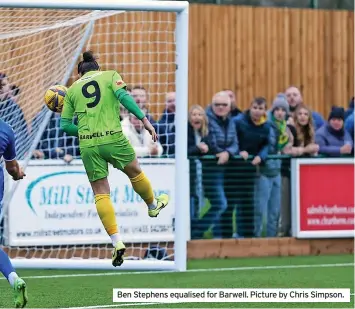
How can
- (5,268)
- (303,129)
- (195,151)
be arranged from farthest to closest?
(303,129) < (195,151) < (5,268)

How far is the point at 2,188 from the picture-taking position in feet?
34.8

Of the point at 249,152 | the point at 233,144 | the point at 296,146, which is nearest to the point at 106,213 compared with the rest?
the point at 233,144

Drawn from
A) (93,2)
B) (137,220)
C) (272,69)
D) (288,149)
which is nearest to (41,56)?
(93,2)

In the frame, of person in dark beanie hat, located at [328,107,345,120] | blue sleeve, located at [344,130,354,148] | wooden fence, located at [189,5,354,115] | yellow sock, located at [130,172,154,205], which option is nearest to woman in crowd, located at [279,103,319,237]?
person in dark beanie hat, located at [328,107,345,120]

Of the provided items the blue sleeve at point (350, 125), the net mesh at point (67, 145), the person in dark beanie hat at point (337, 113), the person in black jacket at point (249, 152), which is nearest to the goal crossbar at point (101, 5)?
the net mesh at point (67, 145)

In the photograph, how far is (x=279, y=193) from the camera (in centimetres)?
1631

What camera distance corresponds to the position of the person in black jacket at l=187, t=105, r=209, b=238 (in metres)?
15.8

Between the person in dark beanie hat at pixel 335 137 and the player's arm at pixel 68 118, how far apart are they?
596 centimetres

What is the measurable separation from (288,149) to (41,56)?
3.87 meters

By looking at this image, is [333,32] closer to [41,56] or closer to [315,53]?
[315,53]

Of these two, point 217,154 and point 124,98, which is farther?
point 217,154

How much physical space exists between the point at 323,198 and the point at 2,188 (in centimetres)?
692

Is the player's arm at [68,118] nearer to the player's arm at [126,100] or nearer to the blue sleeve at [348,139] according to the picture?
the player's arm at [126,100]

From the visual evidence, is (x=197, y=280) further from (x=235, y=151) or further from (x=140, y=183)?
(x=235, y=151)
